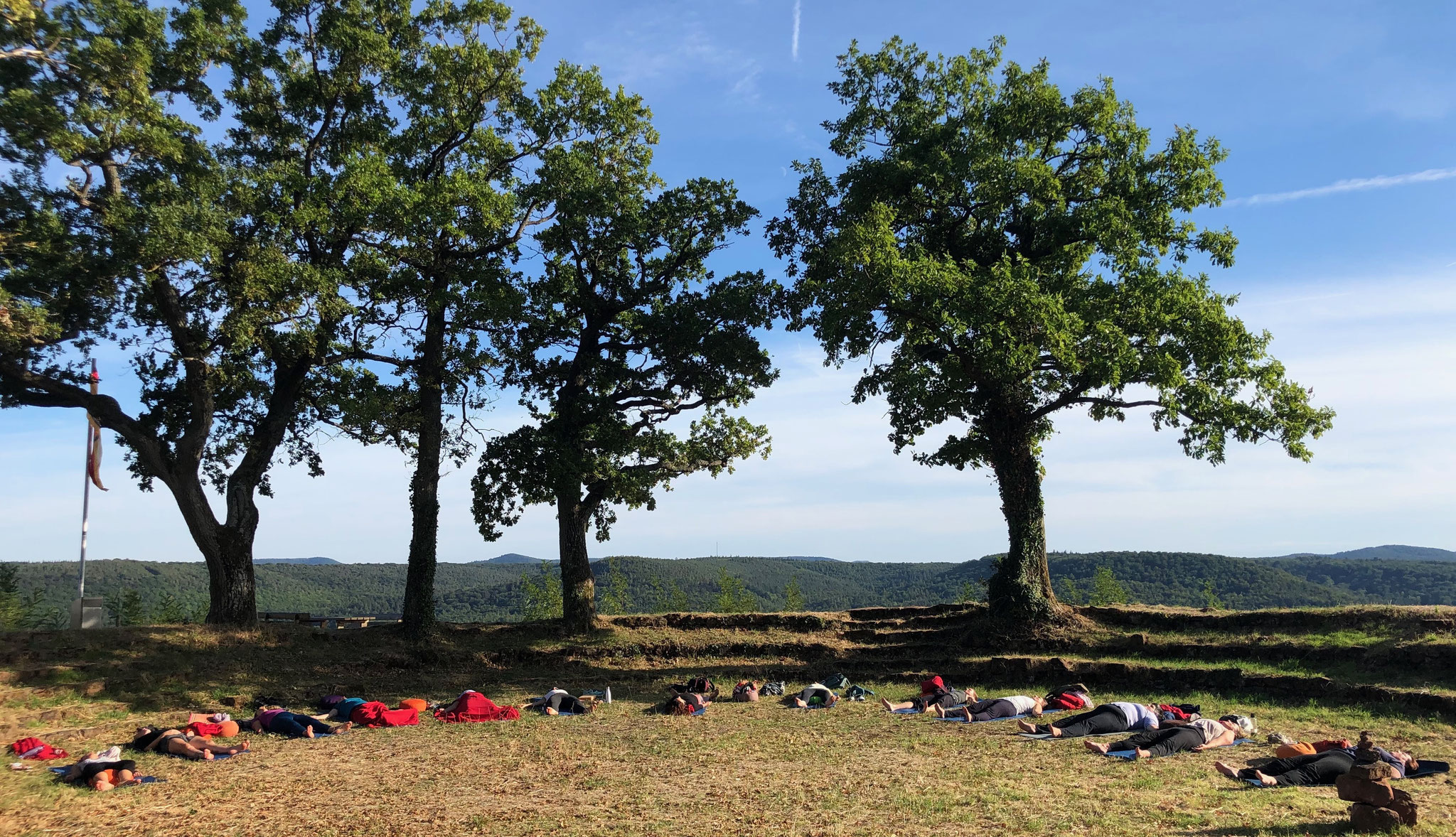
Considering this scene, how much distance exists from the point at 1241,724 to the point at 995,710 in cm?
344

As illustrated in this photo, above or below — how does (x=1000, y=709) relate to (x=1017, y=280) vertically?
below

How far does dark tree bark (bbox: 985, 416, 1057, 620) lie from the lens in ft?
67.2

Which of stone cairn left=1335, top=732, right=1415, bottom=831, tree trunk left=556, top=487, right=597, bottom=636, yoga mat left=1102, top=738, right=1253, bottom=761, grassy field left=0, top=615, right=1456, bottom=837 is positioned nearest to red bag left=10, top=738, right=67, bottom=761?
grassy field left=0, top=615, right=1456, bottom=837

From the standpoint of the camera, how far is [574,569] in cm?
2302

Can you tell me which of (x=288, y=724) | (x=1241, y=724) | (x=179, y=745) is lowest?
(x=288, y=724)

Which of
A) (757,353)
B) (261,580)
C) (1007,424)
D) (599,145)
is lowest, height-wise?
(261,580)

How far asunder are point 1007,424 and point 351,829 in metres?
18.0

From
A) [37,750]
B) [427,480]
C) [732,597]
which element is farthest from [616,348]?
[732,597]

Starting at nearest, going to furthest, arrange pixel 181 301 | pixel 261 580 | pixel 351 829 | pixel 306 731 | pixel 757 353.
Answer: pixel 351 829
pixel 306 731
pixel 181 301
pixel 757 353
pixel 261 580

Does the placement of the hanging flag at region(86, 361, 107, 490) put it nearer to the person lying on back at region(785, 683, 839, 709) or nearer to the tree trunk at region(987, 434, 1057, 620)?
the person lying on back at region(785, 683, 839, 709)

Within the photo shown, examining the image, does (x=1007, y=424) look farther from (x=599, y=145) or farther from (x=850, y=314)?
(x=599, y=145)

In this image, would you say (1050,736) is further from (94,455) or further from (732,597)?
(732,597)

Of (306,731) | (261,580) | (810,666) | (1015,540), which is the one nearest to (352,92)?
(306,731)

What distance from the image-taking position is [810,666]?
65.9 feet
